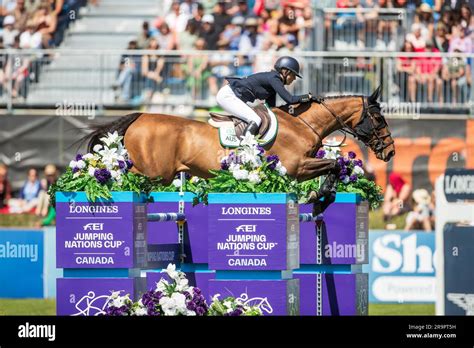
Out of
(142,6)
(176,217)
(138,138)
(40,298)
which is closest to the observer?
(176,217)

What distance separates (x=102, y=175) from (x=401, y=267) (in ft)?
27.9

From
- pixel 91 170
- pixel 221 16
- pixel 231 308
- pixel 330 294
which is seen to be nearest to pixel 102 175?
pixel 91 170

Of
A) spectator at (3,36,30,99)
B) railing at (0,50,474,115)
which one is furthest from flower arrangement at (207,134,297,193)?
spectator at (3,36,30,99)

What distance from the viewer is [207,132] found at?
49.9ft

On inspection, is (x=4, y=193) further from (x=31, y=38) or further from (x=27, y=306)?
(x=27, y=306)

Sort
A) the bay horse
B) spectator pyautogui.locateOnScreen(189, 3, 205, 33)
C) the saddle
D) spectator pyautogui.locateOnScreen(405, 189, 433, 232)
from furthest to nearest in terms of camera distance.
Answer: spectator pyautogui.locateOnScreen(189, 3, 205, 33), spectator pyautogui.locateOnScreen(405, 189, 433, 232), the bay horse, the saddle

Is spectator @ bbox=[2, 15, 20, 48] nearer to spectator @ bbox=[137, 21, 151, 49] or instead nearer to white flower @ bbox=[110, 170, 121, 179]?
spectator @ bbox=[137, 21, 151, 49]

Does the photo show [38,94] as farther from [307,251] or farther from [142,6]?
[307,251]

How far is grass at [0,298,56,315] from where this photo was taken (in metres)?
15.9

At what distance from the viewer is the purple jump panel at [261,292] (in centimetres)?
1056

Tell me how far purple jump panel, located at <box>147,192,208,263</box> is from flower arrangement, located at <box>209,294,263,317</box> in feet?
8.88

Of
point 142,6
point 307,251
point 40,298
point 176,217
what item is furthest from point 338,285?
point 142,6
